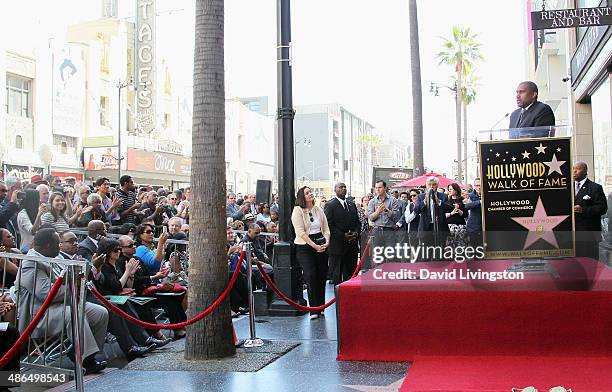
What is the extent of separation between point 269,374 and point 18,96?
99.2 ft

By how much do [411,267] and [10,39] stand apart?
3056 centimetres

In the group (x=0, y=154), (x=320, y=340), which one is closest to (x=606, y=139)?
(x=320, y=340)

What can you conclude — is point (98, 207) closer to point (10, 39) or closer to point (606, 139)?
point (606, 139)

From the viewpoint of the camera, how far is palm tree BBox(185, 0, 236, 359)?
294 inches

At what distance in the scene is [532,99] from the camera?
6375mm

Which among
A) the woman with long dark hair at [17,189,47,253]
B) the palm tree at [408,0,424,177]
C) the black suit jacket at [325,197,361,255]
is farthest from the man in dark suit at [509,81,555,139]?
the palm tree at [408,0,424,177]

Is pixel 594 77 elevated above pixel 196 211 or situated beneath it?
elevated above

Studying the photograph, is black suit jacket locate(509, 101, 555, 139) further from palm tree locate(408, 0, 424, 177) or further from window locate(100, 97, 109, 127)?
window locate(100, 97, 109, 127)

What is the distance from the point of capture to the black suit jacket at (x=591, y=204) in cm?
875

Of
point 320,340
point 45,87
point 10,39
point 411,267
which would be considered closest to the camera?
point 411,267

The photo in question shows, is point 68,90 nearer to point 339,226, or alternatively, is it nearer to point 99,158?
point 99,158

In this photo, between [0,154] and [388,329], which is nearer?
[388,329]

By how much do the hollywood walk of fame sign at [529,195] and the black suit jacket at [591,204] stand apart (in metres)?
2.88

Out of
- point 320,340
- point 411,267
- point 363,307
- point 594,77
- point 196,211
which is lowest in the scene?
point 320,340
